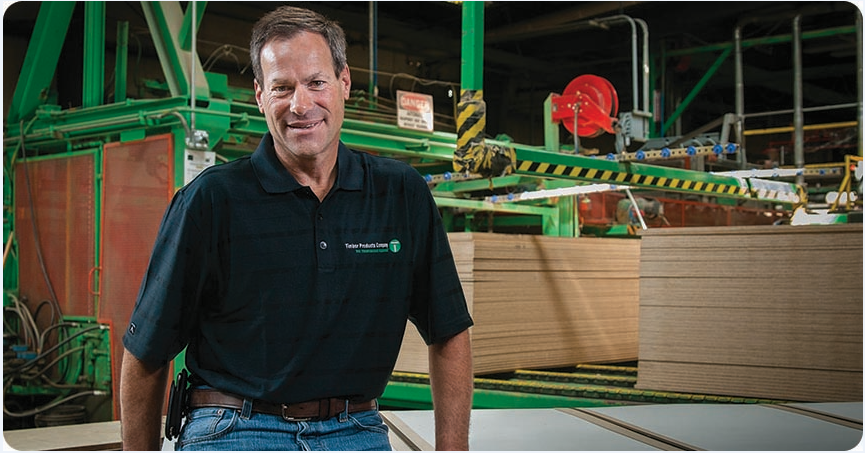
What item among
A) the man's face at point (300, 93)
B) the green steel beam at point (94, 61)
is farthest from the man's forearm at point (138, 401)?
the green steel beam at point (94, 61)

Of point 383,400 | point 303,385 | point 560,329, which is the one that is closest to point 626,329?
point 560,329

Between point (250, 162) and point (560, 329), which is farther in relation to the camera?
point (560, 329)

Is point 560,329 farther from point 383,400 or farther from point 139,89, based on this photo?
point 139,89

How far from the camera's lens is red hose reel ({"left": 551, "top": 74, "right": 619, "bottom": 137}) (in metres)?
7.05

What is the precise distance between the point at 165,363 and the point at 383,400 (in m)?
4.36

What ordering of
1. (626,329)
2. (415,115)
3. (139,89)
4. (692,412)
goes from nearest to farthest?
1. (692,412)
2. (626,329)
3. (415,115)
4. (139,89)

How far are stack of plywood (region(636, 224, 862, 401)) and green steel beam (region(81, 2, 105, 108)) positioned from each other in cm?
441

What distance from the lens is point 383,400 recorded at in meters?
6.34

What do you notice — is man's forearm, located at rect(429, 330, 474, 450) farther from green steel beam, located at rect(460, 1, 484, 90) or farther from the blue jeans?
green steel beam, located at rect(460, 1, 484, 90)

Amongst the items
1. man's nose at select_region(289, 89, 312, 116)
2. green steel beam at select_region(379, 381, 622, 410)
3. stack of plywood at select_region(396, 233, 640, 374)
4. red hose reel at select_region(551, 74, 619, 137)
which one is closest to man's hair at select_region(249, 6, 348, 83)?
man's nose at select_region(289, 89, 312, 116)

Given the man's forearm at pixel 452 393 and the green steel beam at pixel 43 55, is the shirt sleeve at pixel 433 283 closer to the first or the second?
the man's forearm at pixel 452 393

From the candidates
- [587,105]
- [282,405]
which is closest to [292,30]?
[282,405]

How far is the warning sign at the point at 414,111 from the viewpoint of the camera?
755cm

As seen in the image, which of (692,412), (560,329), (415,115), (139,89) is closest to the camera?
(692,412)
